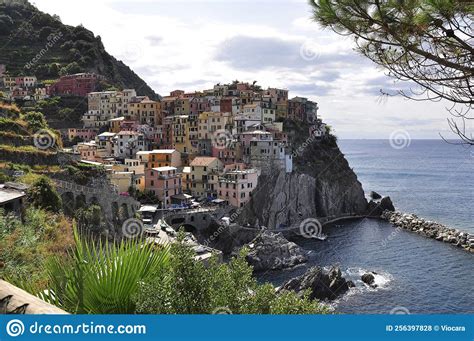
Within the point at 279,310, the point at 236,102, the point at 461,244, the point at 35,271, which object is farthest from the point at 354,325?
the point at 236,102

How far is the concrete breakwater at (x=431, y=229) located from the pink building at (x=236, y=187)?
2080cm

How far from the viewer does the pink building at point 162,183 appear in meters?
49.5

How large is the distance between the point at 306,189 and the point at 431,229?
1625 cm

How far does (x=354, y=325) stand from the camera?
12.7 ft

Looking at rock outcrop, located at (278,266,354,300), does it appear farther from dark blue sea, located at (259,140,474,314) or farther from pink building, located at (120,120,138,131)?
pink building, located at (120,120,138,131)

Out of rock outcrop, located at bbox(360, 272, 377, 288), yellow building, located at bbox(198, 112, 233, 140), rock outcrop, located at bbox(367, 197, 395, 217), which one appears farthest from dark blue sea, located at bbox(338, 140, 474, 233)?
yellow building, located at bbox(198, 112, 233, 140)

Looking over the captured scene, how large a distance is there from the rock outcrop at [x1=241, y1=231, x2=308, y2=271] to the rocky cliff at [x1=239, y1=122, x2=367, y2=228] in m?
9.52

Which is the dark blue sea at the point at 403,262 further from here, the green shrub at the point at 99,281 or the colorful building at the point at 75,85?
the colorful building at the point at 75,85

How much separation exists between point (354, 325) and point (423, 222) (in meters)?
58.2

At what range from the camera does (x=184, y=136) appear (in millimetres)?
63688

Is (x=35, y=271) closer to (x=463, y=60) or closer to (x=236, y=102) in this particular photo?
(x=463, y=60)

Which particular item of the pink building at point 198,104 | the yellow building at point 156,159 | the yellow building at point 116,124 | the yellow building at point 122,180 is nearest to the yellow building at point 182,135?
the yellow building at point 156,159

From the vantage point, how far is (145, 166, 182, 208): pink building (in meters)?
49.5

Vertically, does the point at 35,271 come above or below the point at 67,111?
below
